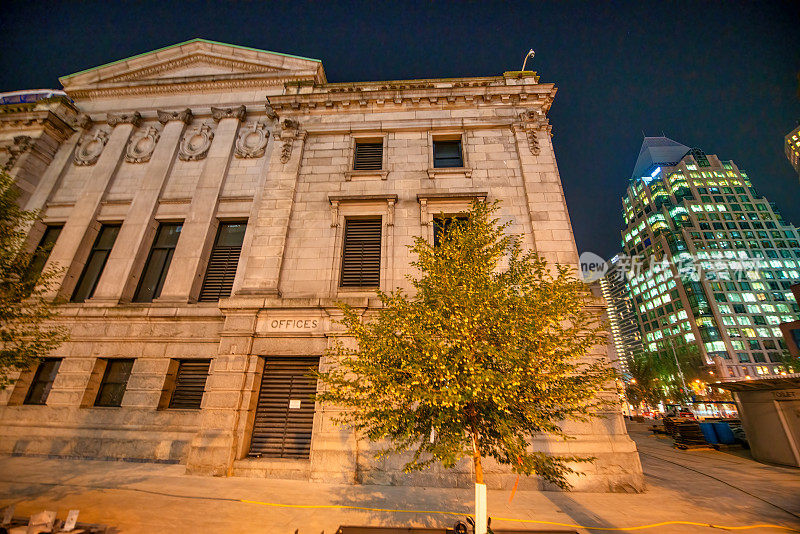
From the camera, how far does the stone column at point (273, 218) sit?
12.0 m

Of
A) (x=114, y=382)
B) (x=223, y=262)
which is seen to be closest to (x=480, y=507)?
(x=223, y=262)

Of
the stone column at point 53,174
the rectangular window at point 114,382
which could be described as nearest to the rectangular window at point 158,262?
the rectangular window at point 114,382

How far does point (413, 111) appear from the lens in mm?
15250

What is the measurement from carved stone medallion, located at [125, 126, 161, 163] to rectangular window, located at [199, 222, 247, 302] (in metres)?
6.31

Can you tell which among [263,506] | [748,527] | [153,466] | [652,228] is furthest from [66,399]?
[652,228]

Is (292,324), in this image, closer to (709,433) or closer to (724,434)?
(709,433)

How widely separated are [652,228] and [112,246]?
138 m

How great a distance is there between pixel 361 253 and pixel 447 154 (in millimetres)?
6677

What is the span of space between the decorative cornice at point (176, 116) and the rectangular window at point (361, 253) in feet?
37.5

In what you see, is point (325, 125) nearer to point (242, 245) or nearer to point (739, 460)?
point (242, 245)

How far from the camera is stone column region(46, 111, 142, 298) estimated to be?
13.7 metres

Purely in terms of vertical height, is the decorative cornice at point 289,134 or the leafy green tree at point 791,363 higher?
the decorative cornice at point 289,134

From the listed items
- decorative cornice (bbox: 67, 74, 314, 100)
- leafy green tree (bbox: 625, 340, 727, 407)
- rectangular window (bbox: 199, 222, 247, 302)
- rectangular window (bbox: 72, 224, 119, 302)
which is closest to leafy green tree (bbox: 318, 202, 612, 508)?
rectangular window (bbox: 199, 222, 247, 302)

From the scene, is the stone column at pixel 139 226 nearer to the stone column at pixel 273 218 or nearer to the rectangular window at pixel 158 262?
the rectangular window at pixel 158 262
